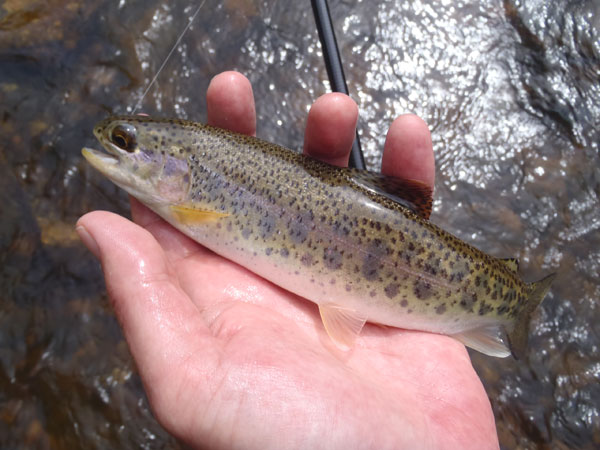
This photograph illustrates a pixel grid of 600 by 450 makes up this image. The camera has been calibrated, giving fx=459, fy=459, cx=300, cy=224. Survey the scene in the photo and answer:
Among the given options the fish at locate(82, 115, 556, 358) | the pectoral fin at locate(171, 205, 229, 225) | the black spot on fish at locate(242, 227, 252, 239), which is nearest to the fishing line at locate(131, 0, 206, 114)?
the fish at locate(82, 115, 556, 358)

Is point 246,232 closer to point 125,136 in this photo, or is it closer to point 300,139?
point 125,136

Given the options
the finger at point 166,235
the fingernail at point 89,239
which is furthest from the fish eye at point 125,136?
the fingernail at point 89,239

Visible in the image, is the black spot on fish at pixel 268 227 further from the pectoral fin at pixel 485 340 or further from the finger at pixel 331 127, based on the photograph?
the pectoral fin at pixel 485 340

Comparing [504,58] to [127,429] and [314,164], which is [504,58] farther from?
[127,429]

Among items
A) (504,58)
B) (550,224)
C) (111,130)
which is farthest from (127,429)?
(504,58)

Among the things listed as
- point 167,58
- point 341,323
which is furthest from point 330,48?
point 167,58
